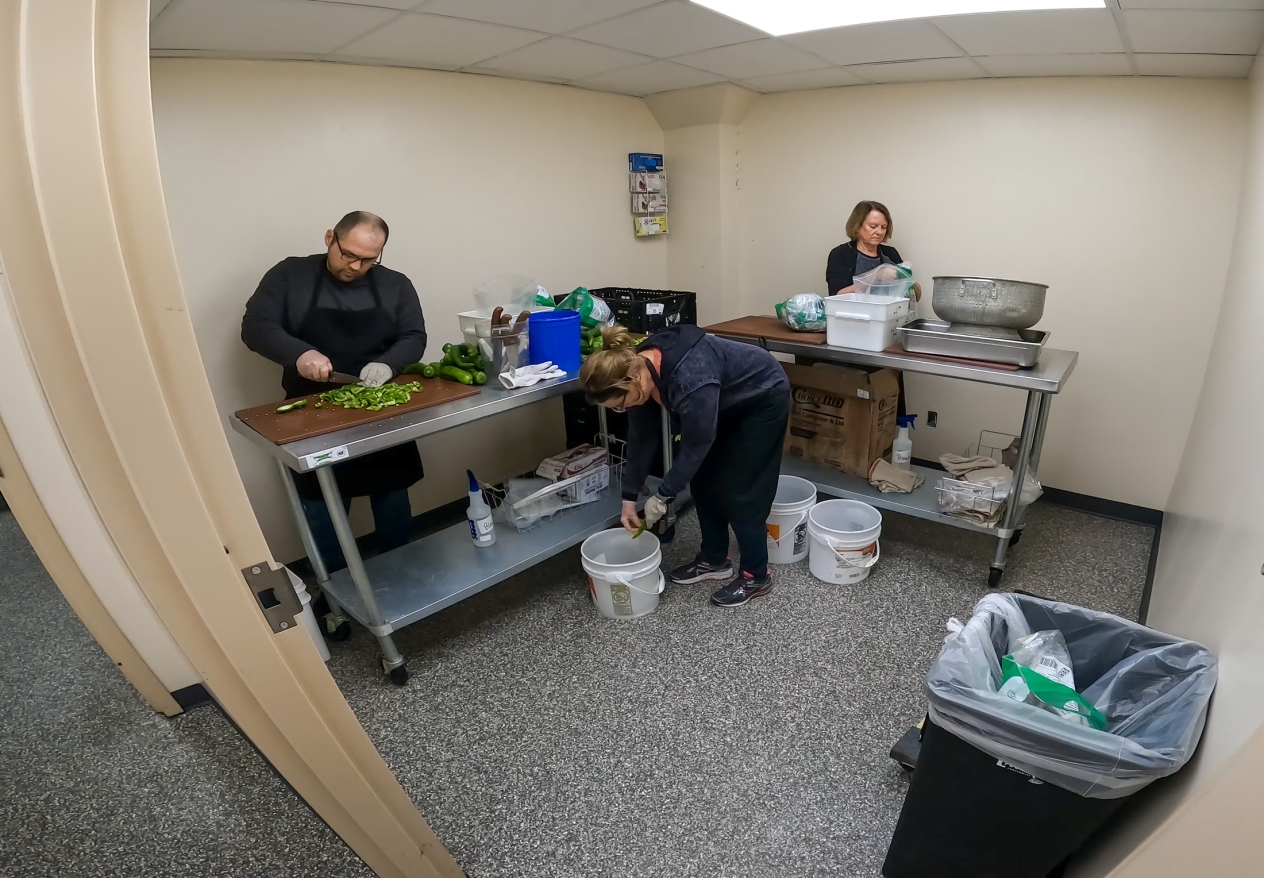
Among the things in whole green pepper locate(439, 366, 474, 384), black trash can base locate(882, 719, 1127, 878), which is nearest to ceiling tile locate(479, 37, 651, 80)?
whole green pepper locate(439, 366, 474, 384)

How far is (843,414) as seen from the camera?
8.91 feet

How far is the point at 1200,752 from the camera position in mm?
961

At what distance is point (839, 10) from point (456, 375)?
5.74 ft

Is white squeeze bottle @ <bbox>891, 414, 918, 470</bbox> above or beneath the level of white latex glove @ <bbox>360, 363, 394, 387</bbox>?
beneath

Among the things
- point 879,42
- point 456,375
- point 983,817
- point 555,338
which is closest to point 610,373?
point 555,338

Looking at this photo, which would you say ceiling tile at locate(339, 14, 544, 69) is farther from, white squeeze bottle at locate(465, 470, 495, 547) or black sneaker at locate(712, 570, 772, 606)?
black sneaker at locate(712, 570, 772, 606)

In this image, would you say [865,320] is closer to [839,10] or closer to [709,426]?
[709,426]

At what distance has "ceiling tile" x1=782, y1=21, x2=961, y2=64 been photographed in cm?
199

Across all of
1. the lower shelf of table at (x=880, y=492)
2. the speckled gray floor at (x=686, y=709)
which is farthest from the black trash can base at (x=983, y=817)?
the lower shelf of table at (x=880, y=492)

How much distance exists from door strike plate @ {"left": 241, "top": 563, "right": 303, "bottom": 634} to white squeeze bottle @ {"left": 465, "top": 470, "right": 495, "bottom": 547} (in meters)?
1.56

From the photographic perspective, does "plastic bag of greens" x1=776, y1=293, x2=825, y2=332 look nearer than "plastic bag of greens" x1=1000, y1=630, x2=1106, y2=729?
No

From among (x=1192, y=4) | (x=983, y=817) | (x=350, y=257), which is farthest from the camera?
(x=350, y=257)

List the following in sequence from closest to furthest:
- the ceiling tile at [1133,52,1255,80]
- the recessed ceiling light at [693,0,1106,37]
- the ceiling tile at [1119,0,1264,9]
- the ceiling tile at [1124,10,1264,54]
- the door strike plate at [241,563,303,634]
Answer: the door strike plate at [241,563,303,634]
the ceiling tile at [1119,0,1264,9]
the ceiling tile at [1124,10,1264,54]
the recessed ceiling light at [693,0,1106,37]
the ceiling tile at [1133,52,1255,80]

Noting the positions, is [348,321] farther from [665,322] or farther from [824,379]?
[824,379]
